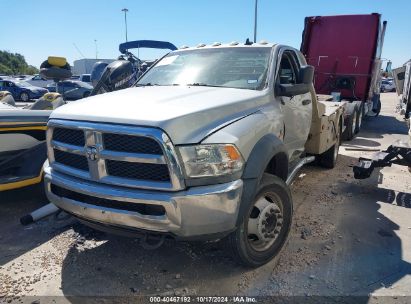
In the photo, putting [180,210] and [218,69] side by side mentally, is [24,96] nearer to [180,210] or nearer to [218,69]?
[218,69]

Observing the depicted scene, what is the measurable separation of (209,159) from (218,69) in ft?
5.61

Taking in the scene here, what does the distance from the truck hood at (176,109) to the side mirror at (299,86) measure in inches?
10.7

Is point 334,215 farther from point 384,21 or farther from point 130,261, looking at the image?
point 384,21

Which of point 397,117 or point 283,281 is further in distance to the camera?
point 397,117

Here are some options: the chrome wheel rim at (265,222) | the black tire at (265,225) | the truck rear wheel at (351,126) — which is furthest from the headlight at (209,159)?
the truck rear wheel at (351,126)

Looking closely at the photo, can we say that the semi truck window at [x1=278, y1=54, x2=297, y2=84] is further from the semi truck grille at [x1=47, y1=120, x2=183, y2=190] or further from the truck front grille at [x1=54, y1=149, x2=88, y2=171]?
the truck front grille at [x1=54, y1=149, x2=88, y2=171]

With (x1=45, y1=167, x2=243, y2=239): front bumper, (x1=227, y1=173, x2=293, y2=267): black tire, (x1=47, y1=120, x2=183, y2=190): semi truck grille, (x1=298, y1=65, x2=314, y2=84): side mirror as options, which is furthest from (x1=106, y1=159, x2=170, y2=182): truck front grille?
(x1=298, y1=65, x2=314, y2=84): side mirror

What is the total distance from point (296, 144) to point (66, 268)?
3015 mm

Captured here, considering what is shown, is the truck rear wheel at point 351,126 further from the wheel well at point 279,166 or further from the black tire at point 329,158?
the wheel well at point 279,166

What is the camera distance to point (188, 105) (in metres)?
3.04

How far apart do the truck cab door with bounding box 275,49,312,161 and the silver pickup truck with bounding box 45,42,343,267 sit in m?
0.18

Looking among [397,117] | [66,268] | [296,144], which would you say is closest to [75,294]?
[66,268]

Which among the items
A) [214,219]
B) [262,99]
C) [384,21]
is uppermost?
[384,21]

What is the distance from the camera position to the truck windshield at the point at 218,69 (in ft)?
13.0
